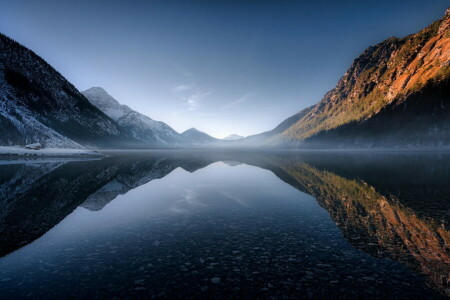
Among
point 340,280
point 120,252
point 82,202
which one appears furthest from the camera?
point 82,202

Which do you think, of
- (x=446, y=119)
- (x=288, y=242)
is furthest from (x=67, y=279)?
(x=446, y=119)

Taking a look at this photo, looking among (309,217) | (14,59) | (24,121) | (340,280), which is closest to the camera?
(340,280)

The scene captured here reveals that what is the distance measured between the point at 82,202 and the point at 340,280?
2173 centimetres

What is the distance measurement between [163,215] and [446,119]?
655 feet

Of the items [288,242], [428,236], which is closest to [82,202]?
[288,242]

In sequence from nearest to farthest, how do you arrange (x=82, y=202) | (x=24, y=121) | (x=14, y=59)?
Result: (x=82, y=202) < (x=24, y=121) < (x=14, y=59)

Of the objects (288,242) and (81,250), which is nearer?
(81,250)

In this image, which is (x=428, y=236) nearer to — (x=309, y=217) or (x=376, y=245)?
(x=376, y=245)

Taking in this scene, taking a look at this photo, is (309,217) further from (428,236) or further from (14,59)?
(14,59)

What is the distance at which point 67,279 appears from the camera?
835 cm

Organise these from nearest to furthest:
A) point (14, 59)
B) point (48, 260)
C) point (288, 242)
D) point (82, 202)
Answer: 1. point (48, 260)
2. point (288, 242)
3. point (82, 202)
4. point (14, 59)

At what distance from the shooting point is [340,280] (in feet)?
26.9

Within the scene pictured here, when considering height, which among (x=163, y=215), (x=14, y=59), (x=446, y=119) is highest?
(x=14, y=59)

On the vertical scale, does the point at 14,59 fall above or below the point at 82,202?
above
